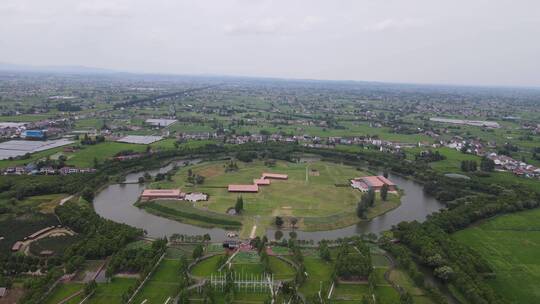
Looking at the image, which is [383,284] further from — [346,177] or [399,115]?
[399,115]

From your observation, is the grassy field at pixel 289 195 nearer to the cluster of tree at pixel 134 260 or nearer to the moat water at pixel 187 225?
the moat water at pixel 187 225

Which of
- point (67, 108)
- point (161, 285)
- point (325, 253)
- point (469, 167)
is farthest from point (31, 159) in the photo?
point (469, 167)

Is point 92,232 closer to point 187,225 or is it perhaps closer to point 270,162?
point 187,225

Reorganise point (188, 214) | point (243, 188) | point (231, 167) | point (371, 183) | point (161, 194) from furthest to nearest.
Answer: point (231, 167)
point (371, 183)
point (243, 188)
point (161, 194)
point (188, 214)

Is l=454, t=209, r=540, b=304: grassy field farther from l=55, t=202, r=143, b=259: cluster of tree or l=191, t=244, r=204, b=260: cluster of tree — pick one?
l=55, t=202, r=143, b=259: cluster of tree

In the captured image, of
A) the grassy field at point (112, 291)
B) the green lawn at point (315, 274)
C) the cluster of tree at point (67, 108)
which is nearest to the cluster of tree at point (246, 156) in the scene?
the green lawn at point (315, 274)

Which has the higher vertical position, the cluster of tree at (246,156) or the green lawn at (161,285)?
the cluster of tree at (246,156)
